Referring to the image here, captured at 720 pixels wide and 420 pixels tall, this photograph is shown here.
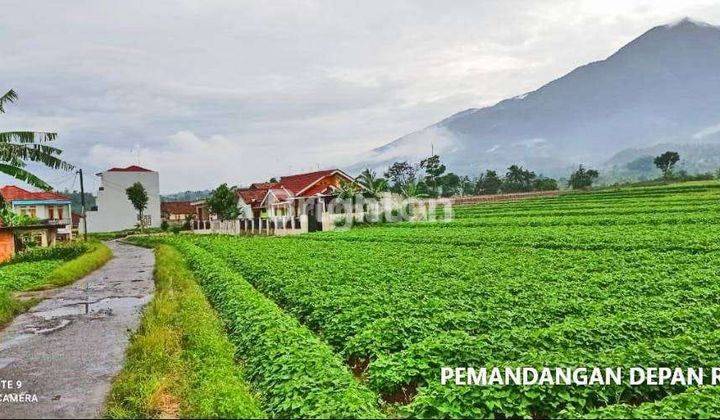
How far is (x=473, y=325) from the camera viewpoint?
1139 centimetres

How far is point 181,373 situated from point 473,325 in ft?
19.1

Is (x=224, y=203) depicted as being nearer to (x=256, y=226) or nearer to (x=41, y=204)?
(x=256, y=226)

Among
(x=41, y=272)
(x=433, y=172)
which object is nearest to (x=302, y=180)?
(x=41, y=272)

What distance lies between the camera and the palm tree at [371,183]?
189ft

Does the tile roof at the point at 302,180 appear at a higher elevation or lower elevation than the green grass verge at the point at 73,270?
higher

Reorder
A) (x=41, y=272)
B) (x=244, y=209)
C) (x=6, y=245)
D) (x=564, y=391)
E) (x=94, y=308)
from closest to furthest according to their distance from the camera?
(x=564, y=391) < (x=94, y=308) < (x=41, y=272) < (x=6, y=245) < (x=244, y=209)

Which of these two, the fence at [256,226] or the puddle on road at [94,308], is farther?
the fence at [256,226]

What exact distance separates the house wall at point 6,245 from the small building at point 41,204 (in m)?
31.8

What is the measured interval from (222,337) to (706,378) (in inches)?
382

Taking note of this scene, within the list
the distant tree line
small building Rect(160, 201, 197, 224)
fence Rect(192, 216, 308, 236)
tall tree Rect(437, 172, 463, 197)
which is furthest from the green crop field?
tall tree Rect(437, 172, 463, 197)

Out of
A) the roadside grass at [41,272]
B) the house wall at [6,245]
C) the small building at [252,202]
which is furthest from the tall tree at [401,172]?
the house wall at [6,245]

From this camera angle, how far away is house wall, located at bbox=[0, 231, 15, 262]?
124ft

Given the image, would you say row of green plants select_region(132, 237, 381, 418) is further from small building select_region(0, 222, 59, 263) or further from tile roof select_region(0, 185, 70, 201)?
tile roof select_region(0, 185, 70, 201)

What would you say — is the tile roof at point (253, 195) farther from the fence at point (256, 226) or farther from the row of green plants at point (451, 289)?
the row of green plants at point (451, 289)
